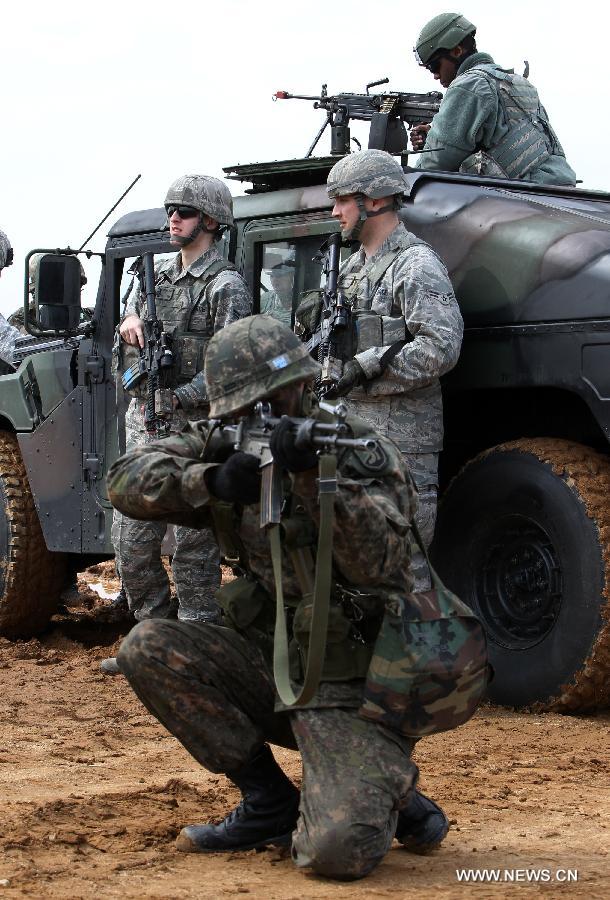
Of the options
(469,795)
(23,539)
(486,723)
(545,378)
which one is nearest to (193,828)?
(469,795)

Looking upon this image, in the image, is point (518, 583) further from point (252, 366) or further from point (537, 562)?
point (252, 366)

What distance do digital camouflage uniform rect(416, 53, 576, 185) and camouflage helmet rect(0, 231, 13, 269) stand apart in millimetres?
3236

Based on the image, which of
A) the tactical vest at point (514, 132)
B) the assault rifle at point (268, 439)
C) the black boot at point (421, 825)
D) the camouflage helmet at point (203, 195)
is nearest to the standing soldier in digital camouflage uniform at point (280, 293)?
the camouflage helmet at point (203, 195)

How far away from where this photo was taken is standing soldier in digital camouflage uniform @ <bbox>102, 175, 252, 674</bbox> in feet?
20.4

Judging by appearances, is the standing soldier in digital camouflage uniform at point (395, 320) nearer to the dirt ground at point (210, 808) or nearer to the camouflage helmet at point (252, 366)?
the dirt ground at point (210, 808)

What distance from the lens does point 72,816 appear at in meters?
4.21

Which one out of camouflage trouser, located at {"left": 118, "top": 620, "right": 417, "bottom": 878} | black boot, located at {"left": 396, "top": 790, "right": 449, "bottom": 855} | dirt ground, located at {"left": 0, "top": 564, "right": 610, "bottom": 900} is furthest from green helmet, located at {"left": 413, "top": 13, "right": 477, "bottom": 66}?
black boot, located at {"left": 396, "top": 790, "right": 449, "bottom": 855}

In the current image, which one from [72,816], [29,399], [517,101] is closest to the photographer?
[72,816]

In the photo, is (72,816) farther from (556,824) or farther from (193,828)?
(556,824)

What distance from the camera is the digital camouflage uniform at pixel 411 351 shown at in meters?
5.57

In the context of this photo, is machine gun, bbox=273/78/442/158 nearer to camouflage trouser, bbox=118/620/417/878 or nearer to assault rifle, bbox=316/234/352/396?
assault rifle, bbox=316/234/352/396

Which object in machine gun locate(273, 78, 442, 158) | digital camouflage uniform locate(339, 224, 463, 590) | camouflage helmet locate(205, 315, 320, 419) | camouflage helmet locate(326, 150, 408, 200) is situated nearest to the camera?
camouflage helmet locate(205, 315, 320, 419)

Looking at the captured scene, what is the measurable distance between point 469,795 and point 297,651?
923mm

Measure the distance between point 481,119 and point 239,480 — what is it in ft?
11.2
